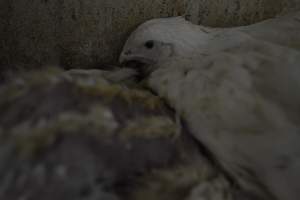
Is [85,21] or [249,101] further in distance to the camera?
[85,21]

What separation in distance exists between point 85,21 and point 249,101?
779 mm

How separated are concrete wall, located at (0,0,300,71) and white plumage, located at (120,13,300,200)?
29 cm

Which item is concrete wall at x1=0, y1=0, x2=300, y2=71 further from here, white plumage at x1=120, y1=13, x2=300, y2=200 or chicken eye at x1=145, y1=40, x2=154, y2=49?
white plumage at x1=120, y1=13, x2=300, y2=200

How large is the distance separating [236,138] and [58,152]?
0.46m

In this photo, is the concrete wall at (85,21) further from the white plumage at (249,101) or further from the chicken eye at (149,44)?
the white plumage at (249,101)

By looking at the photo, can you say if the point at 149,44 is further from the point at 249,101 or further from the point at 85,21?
the point at 249,101

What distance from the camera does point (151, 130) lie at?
1.16 meters

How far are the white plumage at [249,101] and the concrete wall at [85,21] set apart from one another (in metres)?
0.29

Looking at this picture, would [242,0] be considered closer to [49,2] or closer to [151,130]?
[49,2]

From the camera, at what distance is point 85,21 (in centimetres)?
179

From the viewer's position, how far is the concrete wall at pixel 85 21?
1.78 meters

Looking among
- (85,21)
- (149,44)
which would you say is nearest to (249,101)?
(149,44)

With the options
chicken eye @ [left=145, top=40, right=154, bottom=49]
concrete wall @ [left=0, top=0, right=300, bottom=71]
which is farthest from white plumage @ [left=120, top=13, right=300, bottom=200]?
concrete wall @ [left=0, top=0, right=300, bottom=71]

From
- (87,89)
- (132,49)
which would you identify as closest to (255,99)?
(87,89)
